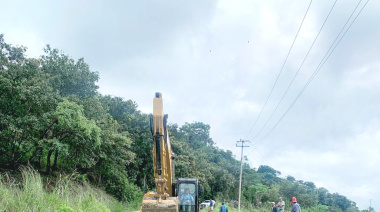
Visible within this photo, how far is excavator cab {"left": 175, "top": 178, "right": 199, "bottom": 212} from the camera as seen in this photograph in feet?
40.2

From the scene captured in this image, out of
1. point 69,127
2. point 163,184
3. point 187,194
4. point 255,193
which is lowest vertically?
point 255,193

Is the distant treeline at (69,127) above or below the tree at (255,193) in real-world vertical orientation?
above

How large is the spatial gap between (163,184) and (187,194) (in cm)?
249

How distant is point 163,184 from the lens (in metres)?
10.2

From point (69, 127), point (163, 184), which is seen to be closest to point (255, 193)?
point (69, 127)

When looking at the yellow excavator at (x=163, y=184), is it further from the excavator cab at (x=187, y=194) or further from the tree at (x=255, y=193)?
the tree at (x=255, y=193)

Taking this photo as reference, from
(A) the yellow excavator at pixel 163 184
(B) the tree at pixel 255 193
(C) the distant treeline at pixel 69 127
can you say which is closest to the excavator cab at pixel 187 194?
(A) the yellow excavator at pixel 163 184

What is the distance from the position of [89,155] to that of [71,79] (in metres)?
5.85

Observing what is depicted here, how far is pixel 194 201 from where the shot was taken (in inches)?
489

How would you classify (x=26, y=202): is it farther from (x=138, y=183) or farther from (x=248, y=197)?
(x=248, y=197)

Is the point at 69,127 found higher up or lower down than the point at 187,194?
higher up

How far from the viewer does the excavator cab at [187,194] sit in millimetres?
12258

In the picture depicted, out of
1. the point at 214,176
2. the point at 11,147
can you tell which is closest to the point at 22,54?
the point at 11,147

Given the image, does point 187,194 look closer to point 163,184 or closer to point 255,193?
point 163,184
